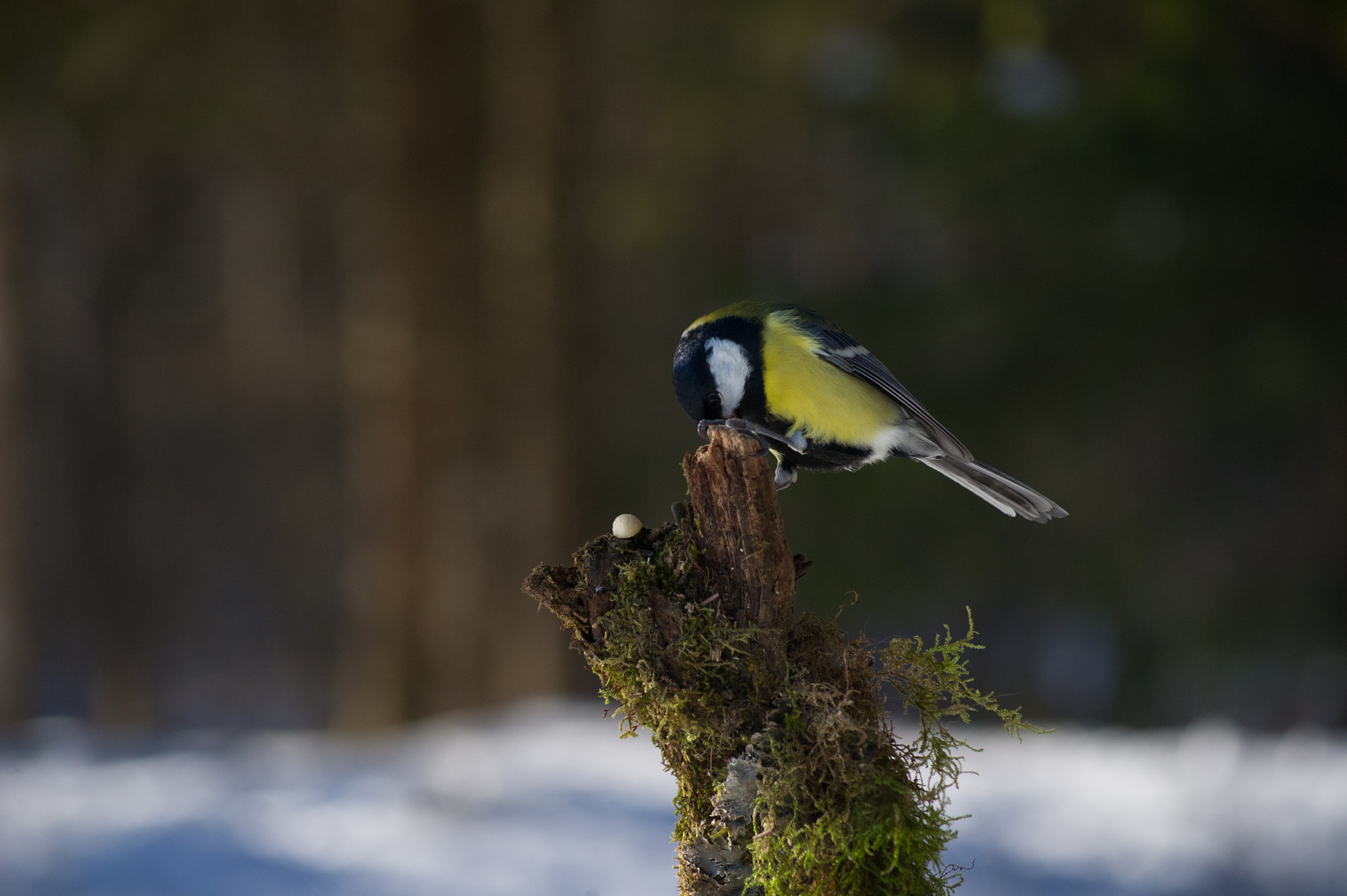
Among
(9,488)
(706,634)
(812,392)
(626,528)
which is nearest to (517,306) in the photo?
(9,488)

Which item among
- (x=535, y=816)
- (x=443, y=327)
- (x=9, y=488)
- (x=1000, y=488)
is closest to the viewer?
(x=1000, y=488)

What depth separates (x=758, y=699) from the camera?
1457 millimetres

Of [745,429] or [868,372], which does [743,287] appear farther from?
[745,429]

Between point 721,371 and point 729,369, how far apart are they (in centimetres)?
3

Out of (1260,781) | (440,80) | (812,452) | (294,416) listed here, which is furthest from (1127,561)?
(294,416)

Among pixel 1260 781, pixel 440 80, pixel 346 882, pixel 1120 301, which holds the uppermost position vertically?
pixel 440 80

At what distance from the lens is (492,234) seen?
5266 mm

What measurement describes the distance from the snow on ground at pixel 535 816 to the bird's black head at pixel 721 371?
1.83m

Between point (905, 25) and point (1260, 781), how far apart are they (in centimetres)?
383

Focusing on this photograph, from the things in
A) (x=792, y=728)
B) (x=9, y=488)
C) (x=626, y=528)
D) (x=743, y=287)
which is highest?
(x=743, y=287)

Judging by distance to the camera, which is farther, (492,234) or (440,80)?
(492,234)

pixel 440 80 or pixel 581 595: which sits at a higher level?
pixel 440 80

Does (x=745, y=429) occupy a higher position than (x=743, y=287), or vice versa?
(x=743, y=287)

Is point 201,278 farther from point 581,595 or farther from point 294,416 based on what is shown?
point 581,595
